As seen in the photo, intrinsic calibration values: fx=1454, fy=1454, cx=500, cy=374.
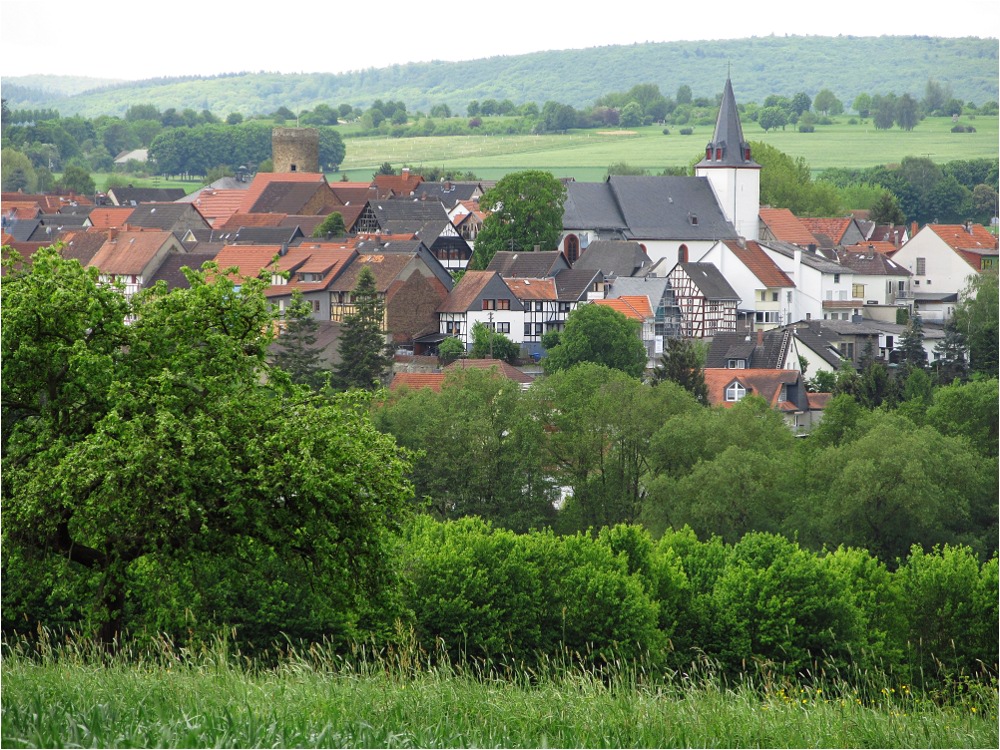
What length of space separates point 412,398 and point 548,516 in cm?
527

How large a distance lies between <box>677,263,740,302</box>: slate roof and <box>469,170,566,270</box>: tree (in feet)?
31.4

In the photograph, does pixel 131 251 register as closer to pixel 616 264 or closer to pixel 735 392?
pixel 616 264

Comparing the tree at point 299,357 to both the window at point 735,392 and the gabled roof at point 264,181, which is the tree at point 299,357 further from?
the gabled roof at point 264,181

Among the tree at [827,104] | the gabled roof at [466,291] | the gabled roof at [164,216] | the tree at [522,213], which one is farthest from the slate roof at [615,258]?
the tree at [827,104]

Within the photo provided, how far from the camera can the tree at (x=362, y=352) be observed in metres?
52.6

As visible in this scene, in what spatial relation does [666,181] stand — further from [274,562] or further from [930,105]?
[274,562]

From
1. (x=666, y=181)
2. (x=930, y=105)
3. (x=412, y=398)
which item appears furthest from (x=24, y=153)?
(x=412, y=398)

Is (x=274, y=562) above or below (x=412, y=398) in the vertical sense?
above

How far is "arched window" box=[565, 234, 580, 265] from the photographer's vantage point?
84562mm

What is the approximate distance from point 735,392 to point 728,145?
4367cm

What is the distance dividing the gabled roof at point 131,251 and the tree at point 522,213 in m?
17.2

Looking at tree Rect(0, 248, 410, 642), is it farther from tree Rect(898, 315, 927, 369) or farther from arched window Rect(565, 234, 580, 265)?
arched window Rect(565, 234, 580, 265)

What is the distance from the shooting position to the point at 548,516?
117ft

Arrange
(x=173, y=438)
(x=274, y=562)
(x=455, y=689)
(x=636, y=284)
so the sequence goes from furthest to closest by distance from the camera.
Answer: (x=636, y=284) → (x=274, y=562) → (x=173, y=438) → (x=455, y=689)
